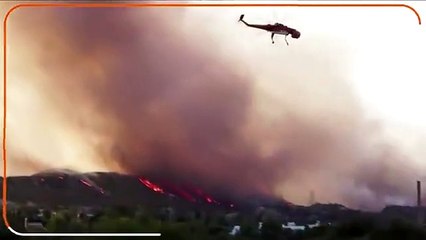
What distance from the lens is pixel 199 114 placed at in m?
2.52

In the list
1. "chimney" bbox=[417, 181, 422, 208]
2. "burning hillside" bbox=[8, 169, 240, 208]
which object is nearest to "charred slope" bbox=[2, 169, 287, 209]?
"burning hillside" bbox=[8, 169, 240, 208]

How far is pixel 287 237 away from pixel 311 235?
0.08 m

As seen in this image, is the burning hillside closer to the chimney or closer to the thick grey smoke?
the thick grey smoke

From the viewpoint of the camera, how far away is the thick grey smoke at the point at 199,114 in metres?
2.51

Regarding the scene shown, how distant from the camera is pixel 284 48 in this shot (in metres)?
2.51

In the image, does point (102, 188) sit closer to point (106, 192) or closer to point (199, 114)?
point (106, 192)

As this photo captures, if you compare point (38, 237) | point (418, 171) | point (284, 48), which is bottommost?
point (38, 237)

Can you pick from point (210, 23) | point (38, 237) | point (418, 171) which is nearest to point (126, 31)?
point (210, 23)

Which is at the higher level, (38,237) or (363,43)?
(363,43)

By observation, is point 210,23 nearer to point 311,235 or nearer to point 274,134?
point 274,134

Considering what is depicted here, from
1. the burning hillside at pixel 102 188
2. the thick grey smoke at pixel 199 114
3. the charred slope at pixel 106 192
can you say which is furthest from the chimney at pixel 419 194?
the burning hillside at pixel 102 188

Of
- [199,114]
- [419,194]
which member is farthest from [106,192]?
[419,194]

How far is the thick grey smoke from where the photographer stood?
2.51 meters

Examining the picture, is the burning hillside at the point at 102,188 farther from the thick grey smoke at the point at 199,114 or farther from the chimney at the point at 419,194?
the chimney at the point at 419,194
